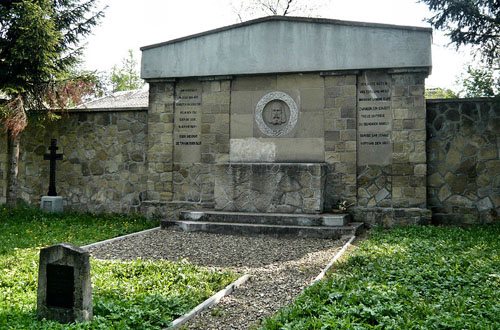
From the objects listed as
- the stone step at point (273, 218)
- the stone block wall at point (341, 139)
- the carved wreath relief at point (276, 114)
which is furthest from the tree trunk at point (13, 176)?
the stone block wall at point (341, 139)

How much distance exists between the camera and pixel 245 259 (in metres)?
6.41

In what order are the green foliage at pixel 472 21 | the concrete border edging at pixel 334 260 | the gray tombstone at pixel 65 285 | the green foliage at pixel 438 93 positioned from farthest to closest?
the green foliage at pixel 438 93 < the green foliage at pixel 472 21 < the concrete border edging at pixel 334 260 < the gray tombstone at pixel 65 285

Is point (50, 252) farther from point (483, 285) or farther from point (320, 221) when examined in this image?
point (320, 221)

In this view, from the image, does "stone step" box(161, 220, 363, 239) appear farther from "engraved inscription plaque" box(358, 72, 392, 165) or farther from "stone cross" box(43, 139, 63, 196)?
"stone cross" box(43, 139, 63, 196)

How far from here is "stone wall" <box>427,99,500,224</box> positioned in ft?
28.4

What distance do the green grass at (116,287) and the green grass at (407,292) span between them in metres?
1.10

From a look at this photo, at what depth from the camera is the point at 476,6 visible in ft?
26.0

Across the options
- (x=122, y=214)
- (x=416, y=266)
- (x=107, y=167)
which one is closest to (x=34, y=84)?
(x=107, y=167)

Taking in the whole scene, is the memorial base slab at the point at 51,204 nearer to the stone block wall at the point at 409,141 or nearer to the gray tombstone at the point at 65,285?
the gray tombstone at the point at 65,285

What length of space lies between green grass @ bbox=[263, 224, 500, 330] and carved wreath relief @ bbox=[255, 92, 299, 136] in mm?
3781

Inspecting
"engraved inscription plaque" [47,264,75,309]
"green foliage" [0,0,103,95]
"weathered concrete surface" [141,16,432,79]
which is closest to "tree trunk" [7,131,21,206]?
"green foliage" [0,0,103,95]

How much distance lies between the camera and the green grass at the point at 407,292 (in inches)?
134

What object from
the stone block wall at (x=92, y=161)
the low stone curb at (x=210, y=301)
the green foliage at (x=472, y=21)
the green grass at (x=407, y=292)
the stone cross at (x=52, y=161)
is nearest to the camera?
→ the green grass at (x=407, y=292)

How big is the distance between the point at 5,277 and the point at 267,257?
3.48 meters
